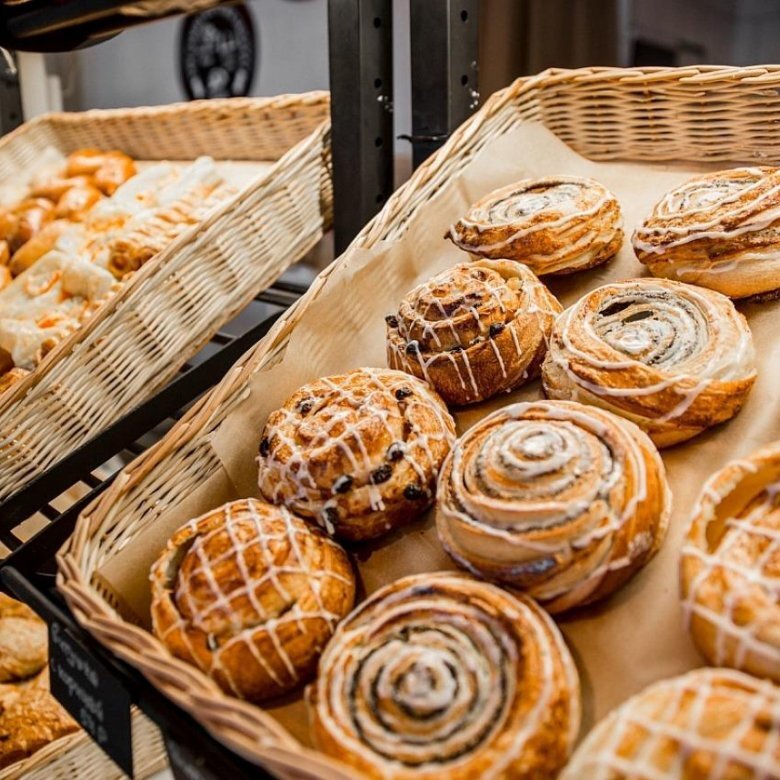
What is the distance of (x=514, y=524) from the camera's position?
1.14m

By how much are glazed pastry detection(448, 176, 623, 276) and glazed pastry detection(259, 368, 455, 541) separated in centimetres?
44

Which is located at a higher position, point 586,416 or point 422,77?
point 422,77

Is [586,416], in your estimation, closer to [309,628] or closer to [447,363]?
[447,363]

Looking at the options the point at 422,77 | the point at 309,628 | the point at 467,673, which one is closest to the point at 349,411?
the point at 309,628

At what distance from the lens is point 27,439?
1.87 m

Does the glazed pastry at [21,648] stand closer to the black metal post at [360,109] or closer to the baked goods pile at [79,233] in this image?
the baked goods pile at [79,233]

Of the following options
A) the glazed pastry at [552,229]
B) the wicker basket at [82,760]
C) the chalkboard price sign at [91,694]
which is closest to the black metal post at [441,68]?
the glazed pastry at [552,229]

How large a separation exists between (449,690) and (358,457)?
0.47 meters

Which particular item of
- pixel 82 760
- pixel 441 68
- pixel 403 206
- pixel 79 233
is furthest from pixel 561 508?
pixel 79 233

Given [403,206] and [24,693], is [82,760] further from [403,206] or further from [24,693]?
[403,206]

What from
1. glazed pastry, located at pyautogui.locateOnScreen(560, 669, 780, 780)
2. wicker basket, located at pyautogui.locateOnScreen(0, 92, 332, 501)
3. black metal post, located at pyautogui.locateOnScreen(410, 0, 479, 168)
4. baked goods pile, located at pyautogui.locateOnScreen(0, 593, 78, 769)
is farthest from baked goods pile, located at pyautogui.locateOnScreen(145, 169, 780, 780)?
baked goods pile, located at pyautogui.locateOnScreen(0, 593, 78, 769)

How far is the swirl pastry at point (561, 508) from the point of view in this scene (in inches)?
43.9

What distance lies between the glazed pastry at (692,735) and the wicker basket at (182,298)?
1466 mm

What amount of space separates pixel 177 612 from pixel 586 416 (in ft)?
2.34
